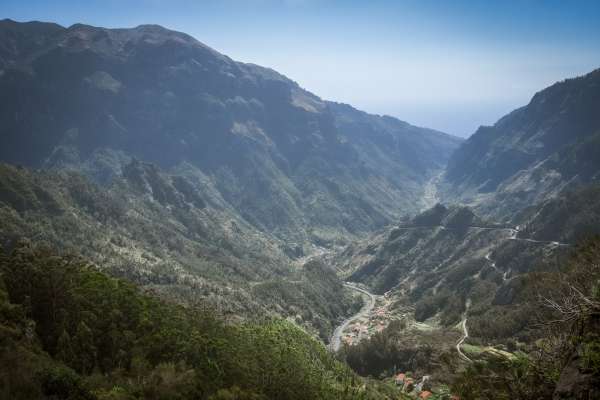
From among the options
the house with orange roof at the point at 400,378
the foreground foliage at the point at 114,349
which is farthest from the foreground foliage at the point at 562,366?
the house with orange roof at the point at 400,378

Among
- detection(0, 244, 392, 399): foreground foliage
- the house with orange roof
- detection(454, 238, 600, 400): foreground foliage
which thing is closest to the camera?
detection(454, 238, 600, 400): foreground foliage

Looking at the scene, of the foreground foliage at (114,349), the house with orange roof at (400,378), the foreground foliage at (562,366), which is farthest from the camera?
the house with orange roof at (400,378)

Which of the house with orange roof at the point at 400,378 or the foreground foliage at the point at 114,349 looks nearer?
the foreground foliage at the point at 114,349

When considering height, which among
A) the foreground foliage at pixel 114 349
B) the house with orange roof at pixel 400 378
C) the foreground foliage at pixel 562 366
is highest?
the foreground foliage at pixel 562 366

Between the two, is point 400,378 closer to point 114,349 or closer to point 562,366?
point 114,349

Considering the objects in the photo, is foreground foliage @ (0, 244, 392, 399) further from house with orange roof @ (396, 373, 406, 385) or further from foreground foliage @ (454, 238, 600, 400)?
house with orange roof @ (396, 373, 406, 385)

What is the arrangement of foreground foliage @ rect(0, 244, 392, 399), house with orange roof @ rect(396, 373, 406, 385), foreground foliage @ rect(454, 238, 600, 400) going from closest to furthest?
foreground foliage @ rect(454, 238, 600, 400) → foreground foliage @ rect(0, 244, 392, 399) → house with orange roof @ rect(396, 373, 406, 385)

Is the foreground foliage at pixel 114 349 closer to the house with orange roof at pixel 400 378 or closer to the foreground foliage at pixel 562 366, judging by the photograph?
the foreground foliage at pixel 562 366

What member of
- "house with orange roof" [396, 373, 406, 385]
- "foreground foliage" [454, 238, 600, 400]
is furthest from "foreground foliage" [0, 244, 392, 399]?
"house with orange roof" [396, 373, 406, 385]

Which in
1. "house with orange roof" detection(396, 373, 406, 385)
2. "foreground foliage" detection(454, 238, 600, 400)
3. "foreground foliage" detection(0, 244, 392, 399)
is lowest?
"house with orange roof" detection(396, 373, 406, 385)

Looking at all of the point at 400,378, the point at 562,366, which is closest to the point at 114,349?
the point at 562,366

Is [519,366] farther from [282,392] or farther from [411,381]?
[411,381]
